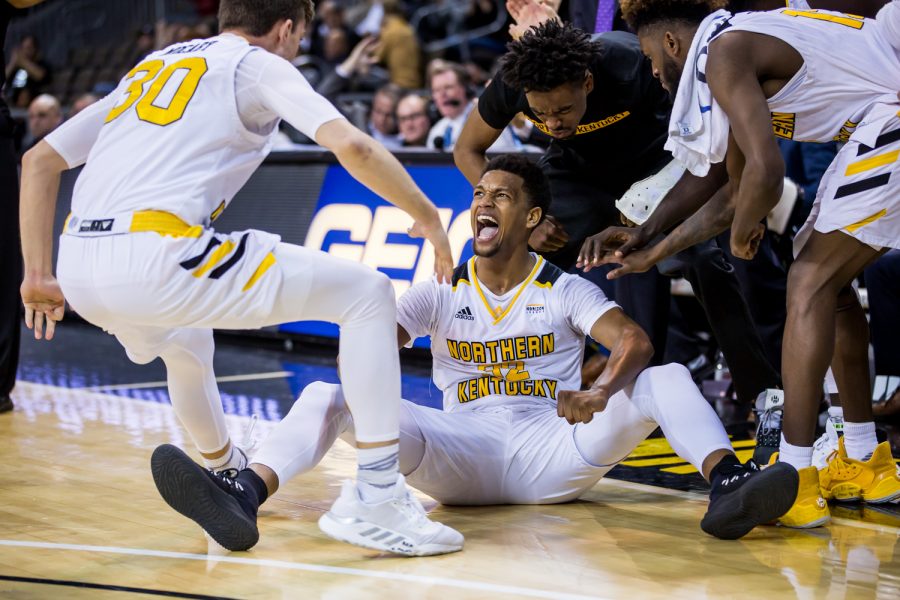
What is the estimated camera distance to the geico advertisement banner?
25.8ft

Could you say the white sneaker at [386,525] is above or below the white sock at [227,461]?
above

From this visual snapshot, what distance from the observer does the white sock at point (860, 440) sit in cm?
473

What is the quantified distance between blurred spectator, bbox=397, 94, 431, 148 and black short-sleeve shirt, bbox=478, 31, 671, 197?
4.31 meters

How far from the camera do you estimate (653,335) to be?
579 cm

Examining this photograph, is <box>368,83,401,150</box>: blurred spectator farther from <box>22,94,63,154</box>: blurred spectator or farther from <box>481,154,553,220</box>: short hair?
<box>481,154,553,220</box>: short hair

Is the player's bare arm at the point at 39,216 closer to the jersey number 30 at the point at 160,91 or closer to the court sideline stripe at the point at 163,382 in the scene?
the jersey number 30 at the point at 160,91

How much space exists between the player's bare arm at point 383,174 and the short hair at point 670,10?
4.44 ft

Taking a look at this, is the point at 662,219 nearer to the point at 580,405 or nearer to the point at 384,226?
the point at 580,405

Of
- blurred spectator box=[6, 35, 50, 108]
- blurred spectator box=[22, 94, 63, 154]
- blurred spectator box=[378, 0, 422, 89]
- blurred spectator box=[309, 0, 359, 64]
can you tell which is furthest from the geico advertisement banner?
blurred spectator box=[6, 35, 50, 108]

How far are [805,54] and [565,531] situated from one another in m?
1.79

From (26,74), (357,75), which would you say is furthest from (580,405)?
(26,74)

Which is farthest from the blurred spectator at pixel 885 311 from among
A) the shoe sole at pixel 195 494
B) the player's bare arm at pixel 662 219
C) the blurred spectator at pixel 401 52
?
the blurred spectator at pixel 401 52

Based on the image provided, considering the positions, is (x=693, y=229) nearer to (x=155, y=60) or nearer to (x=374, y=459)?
(x=374, y=459)

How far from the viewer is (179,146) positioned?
3646 mm
